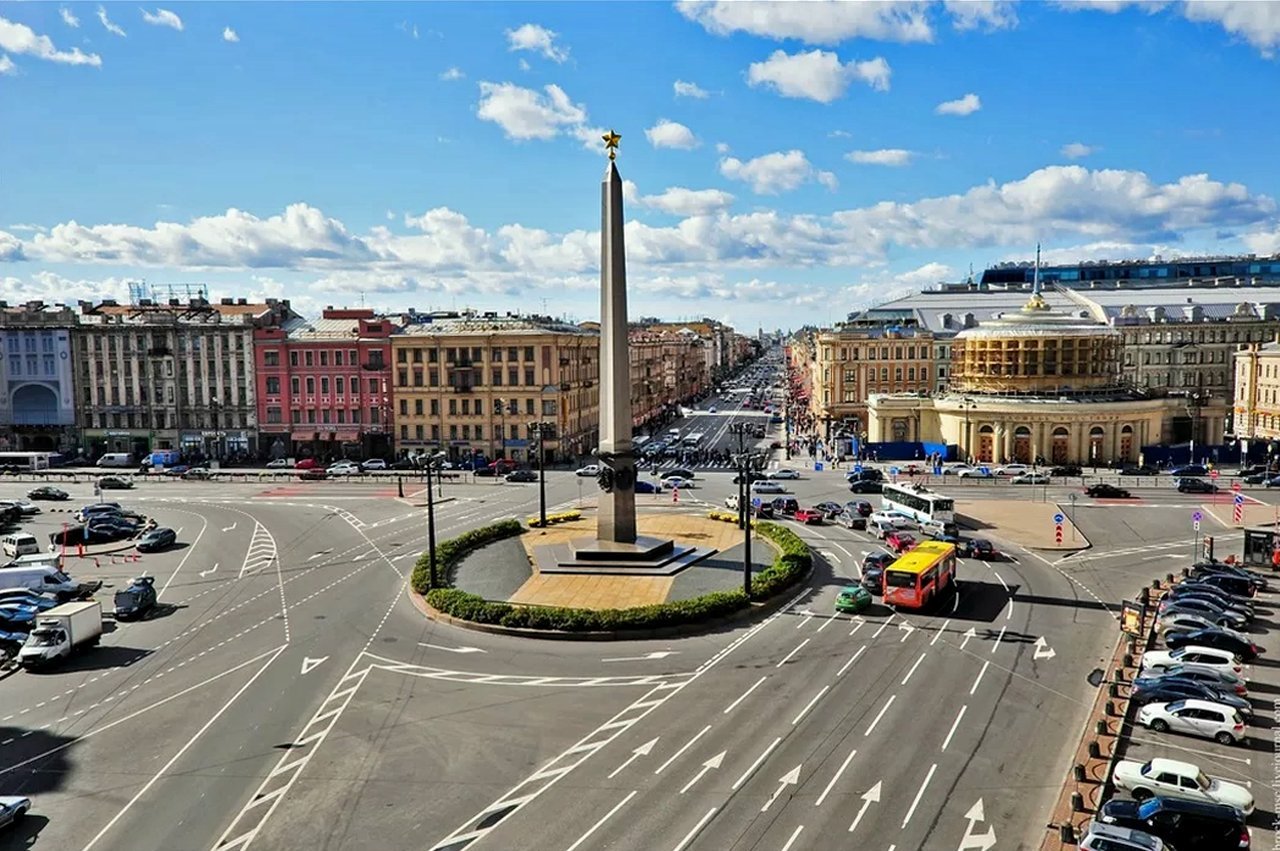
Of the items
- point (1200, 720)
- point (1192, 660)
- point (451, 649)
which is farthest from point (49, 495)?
point (1200, 720)

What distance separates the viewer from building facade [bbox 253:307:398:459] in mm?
89312

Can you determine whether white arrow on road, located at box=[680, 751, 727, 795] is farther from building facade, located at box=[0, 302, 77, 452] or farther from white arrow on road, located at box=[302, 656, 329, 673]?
building facade, located at box=[0, 302, 77, 452]

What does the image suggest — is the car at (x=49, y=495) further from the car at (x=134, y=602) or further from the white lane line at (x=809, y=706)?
the white lane line at (x=809, y=706)

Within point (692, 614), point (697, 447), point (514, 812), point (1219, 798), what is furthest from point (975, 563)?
point (697, 447)

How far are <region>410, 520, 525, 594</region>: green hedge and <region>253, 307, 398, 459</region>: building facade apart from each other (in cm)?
4108

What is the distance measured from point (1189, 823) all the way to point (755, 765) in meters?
9.09

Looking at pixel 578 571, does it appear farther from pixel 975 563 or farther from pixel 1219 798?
pixel 1219 798

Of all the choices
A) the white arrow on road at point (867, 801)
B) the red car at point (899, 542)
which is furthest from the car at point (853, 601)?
the white arrow on road at point (867, 801)

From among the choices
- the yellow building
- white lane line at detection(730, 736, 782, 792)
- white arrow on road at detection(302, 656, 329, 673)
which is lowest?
white lane line at detection(730, 736, 782, 792)

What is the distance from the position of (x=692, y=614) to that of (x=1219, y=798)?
17217mm

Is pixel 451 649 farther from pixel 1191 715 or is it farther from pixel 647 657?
pixel 1191 715

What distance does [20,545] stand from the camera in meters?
49.2

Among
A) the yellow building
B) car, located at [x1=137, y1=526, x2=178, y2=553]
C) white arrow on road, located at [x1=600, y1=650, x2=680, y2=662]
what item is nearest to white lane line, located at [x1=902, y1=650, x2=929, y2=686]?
white arrow on road, located at [x1=600, y1=650, x2=680, y2=662]

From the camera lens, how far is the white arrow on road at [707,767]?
849 inches
